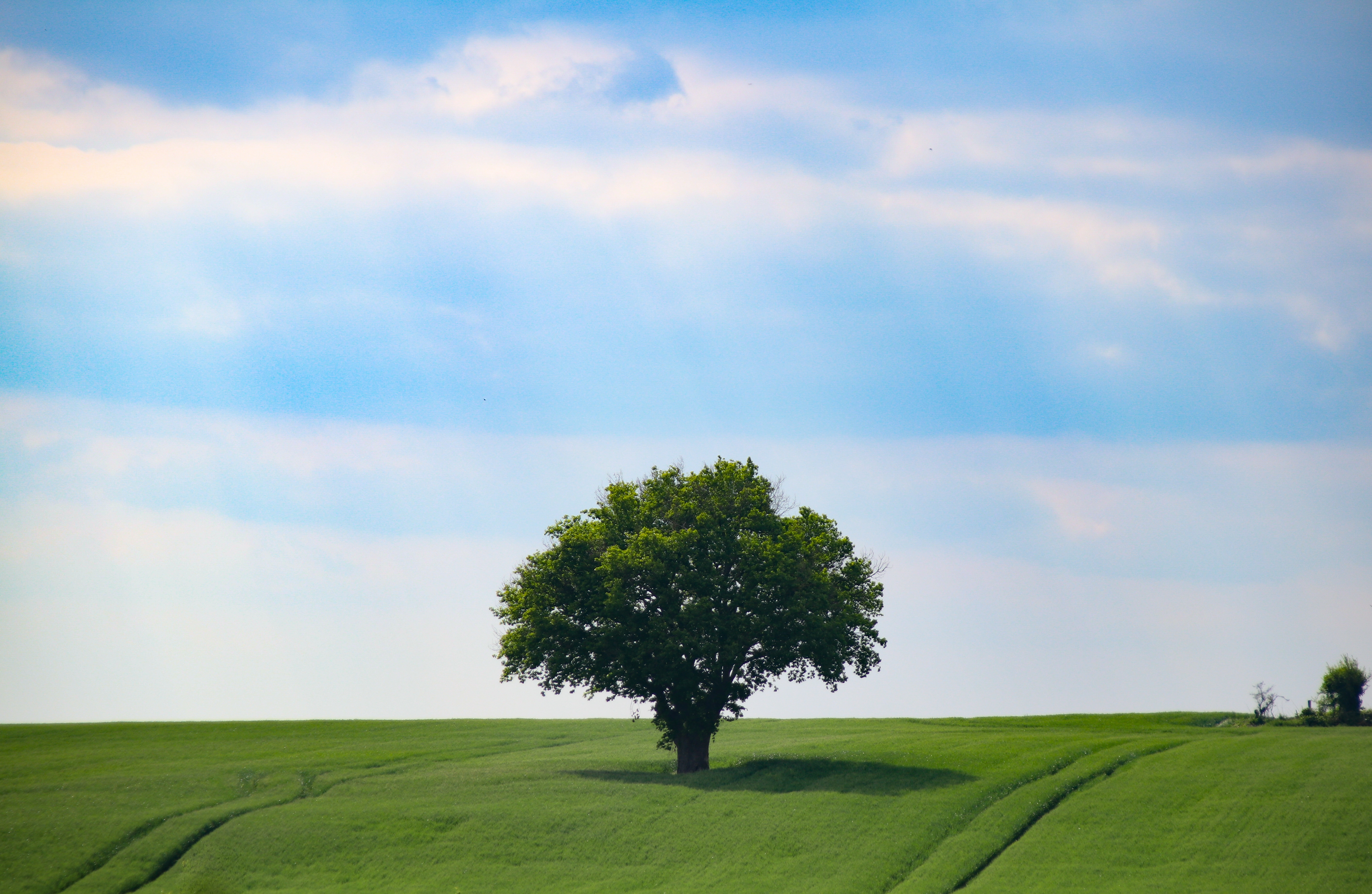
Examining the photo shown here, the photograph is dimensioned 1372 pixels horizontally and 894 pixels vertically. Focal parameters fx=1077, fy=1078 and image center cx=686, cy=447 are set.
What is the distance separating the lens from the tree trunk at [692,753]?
198ft

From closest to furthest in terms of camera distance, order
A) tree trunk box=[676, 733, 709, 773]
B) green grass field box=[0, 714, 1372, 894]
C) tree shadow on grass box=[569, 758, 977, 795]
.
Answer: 1. green grass field box=[0, 714, 1372, 894]
2. tree shadow on grass box=[569, 758, 977, 795]
3. tree trunk box=[676, 733, 709, 773]

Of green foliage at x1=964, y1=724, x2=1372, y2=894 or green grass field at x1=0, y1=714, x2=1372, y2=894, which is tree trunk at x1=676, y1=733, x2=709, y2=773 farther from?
green foliage at x1=964, y1=724, x2=1372, y2=894

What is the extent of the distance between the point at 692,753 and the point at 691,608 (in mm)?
9146

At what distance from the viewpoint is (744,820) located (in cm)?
4872

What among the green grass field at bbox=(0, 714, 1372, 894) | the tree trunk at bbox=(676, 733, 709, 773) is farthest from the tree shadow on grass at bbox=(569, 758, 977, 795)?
the tree trunk at bbox=(676, 733, 709, 773)

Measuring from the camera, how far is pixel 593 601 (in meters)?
59.9

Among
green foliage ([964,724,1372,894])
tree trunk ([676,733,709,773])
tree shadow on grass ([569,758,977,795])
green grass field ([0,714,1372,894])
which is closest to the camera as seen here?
green foliage ([964,724,1372,894])

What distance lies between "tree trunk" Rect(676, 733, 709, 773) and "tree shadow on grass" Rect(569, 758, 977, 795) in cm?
98

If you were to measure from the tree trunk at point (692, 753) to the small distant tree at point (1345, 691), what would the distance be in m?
39.7

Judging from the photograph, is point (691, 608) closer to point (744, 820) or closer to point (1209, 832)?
point (744, 820)

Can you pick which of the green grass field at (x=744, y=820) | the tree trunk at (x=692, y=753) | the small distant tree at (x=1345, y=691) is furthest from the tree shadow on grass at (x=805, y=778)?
the small distant tree at (x=1345, y=691)

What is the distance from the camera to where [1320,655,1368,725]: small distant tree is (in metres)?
67.2

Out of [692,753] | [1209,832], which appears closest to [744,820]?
[692,753]

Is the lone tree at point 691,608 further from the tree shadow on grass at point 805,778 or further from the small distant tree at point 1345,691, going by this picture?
the small distant tree at point 1345,691
